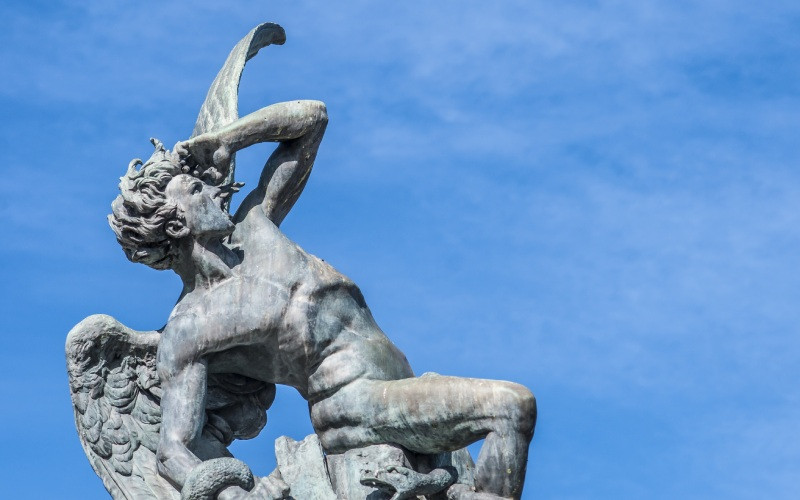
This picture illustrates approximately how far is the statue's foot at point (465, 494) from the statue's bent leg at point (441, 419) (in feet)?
0.14

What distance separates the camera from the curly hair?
1752 cm

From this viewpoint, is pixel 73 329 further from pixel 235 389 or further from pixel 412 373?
pixel 412 373

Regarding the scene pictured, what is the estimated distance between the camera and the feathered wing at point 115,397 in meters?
18.1

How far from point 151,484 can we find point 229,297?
159cm

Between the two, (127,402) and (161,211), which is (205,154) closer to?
(161,211)

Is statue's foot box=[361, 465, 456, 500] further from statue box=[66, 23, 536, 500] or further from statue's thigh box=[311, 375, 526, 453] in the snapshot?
statue's thigh box=[311, 375, 526, 453]

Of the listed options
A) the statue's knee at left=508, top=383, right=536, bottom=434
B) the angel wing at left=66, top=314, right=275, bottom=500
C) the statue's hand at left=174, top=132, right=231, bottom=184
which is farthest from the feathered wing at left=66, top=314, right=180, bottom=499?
the statue's knee at left=508, top=383, right=536, bottom=434

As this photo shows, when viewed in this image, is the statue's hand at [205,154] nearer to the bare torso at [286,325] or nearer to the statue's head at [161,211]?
the statue's head at [161,211]

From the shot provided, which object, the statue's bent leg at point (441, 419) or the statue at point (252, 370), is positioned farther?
the statue at point (252, 370)

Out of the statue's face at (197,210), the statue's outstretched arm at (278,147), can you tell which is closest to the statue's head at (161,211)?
the statue's face at (197,210)

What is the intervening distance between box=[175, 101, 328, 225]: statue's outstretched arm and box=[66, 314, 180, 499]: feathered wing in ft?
4.41

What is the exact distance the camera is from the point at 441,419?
17.0m

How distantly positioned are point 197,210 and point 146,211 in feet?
1.22

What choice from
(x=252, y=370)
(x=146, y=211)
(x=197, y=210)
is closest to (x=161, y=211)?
(x=146, y=211)
